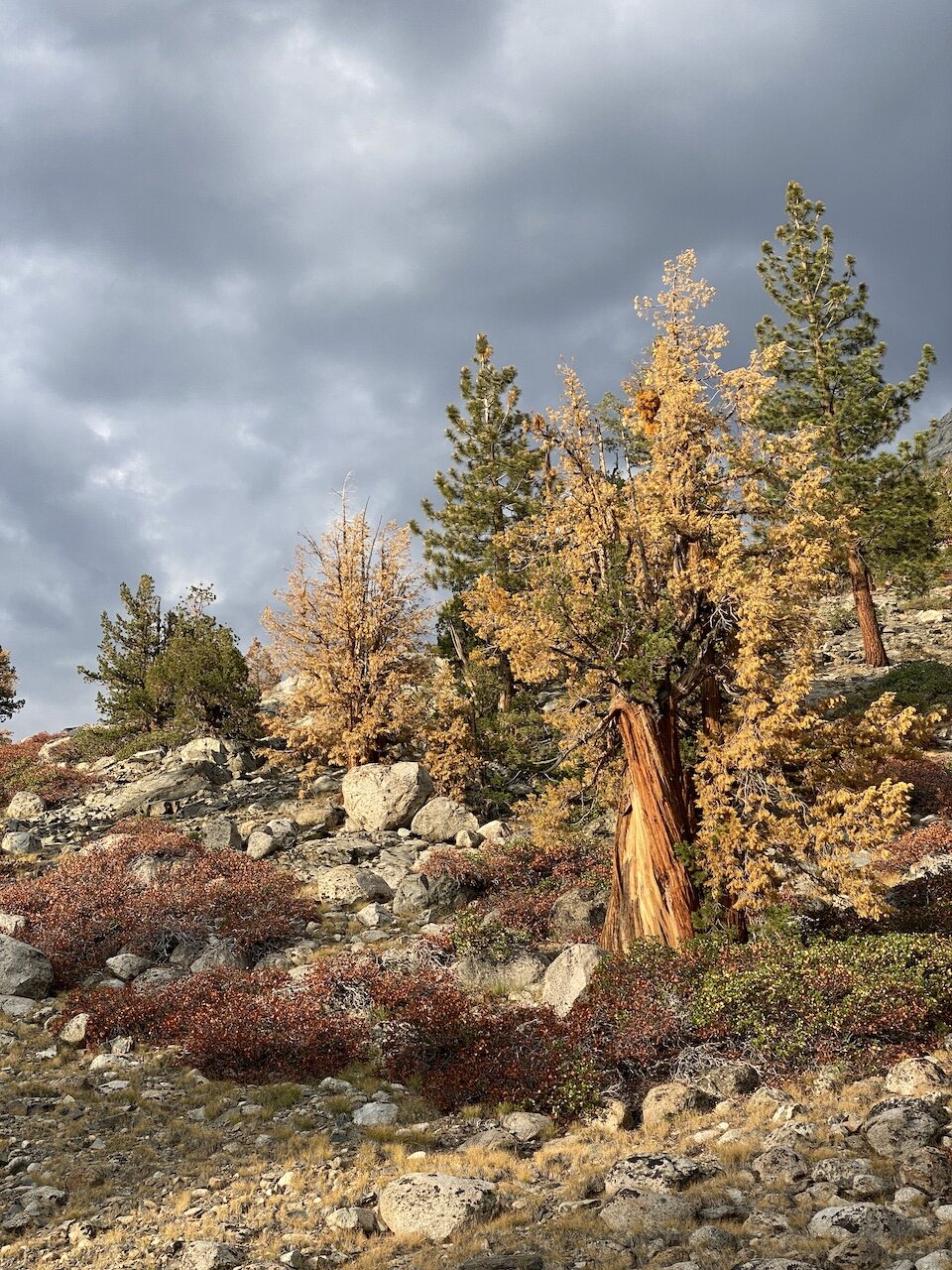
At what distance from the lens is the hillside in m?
6.65

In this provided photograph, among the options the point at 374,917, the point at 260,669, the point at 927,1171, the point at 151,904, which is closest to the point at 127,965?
the point at 151,904

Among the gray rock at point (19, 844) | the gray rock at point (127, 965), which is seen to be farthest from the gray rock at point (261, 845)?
the gray rock at point (19, 844)

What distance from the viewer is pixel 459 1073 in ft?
34.0

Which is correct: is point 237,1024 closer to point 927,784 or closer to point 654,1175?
point 654,1175

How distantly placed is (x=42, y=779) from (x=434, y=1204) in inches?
993

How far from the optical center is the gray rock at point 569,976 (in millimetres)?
11884

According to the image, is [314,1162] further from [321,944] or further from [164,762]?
[164,762]

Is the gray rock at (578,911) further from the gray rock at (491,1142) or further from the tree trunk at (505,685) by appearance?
the tree trunk at (505,685)

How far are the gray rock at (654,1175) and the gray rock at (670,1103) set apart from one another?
1.40 metres

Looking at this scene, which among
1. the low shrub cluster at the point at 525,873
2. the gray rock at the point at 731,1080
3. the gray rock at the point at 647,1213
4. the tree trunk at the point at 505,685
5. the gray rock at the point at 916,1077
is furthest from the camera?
the tree trunk at the point at 505,685

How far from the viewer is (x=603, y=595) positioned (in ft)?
43.3

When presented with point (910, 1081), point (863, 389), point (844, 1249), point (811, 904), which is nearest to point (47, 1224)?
point (844, 1249)

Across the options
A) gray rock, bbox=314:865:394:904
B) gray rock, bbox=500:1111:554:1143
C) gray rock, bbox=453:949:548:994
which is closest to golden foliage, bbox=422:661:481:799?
gray rock, bbox=314:865:394:904

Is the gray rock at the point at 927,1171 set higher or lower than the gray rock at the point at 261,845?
lower
